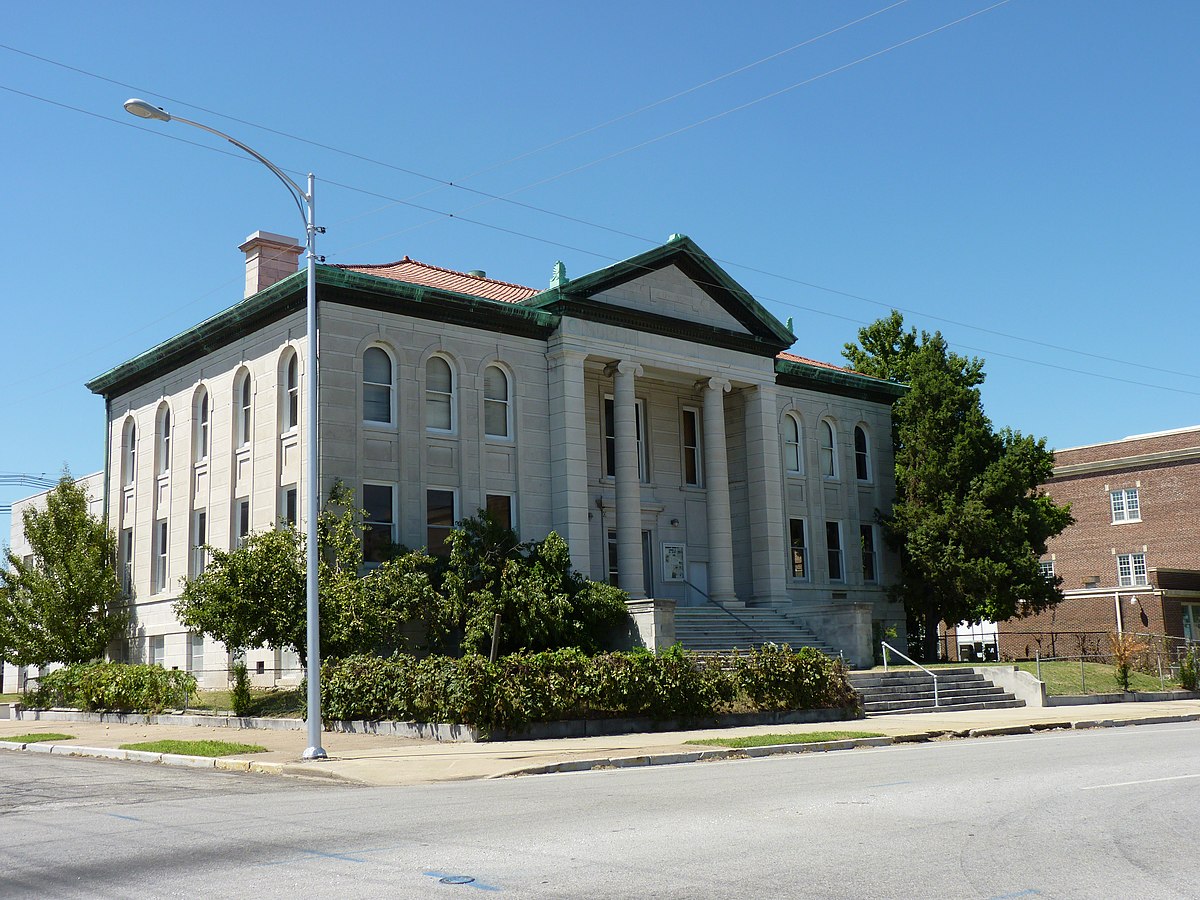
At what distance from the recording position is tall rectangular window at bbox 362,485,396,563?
28.0m

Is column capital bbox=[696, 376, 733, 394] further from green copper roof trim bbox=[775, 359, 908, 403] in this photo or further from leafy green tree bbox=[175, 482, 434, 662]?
leafy green tree bbox=[175, 482, 434, 662]

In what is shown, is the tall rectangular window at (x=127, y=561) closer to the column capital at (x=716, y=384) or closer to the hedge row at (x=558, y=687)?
the hedge row at (x=558, y=687)

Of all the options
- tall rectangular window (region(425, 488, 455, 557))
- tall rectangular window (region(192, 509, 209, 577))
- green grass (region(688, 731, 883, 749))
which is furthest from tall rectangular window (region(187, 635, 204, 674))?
green grass (region(688, 731, 883, 749))

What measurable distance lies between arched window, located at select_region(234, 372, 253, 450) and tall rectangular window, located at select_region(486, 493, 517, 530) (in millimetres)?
6641

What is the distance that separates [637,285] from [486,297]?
463 centimetres

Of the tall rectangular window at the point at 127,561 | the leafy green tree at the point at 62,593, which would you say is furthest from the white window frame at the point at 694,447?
the leafy green tree at the point at 62,593

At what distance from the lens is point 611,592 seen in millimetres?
28922

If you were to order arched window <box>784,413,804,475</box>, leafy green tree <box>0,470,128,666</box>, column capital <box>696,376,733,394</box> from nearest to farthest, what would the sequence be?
leafy green tree <box>0,470,128,666</box>, column capital <box>696,376,733,394</box>, arched window <box>784,413,804,475</box>

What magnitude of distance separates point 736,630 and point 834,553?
8445 mm

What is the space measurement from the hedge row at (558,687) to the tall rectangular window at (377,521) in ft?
13.4

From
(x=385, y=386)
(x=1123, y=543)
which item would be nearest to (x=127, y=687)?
(x=385, y=386)

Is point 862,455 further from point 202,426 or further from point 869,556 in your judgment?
point 202,426

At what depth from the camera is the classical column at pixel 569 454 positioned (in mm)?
30828

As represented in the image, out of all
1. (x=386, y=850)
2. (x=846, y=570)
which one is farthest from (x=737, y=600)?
(x=386, y=850)
